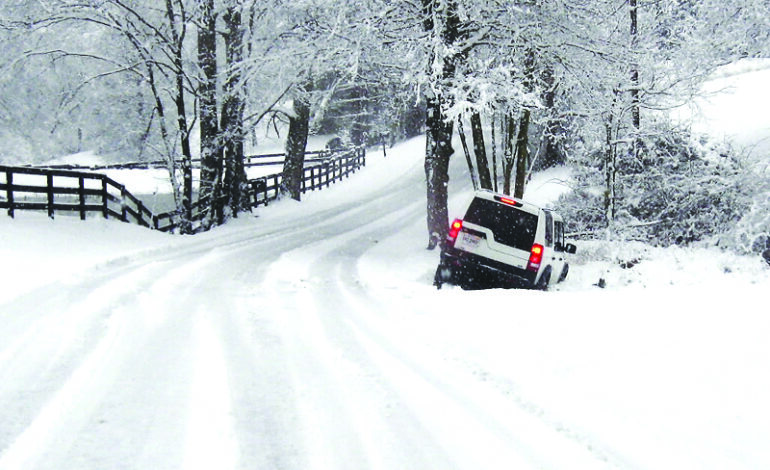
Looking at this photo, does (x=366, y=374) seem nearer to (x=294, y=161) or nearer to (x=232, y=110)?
(x=232, y=110)

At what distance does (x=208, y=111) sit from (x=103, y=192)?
4286 millimetres

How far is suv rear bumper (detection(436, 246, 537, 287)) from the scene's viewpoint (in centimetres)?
1141

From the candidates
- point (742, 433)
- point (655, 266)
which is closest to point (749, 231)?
point (655, 266)

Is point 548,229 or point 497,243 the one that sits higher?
point 548,229

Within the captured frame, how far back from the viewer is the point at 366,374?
5879 millimetres

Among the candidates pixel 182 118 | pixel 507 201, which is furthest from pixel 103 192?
pixel 507 201

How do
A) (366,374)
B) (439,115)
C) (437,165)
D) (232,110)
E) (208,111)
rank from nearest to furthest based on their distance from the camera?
1. (366,374)
2. (439,115)
3. (437,165)
4. (208,111)
5. (232,110)

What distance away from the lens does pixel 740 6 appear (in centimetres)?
2198

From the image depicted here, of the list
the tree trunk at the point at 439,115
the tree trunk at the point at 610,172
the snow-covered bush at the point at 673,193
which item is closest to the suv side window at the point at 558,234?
the tree trunk at the point at 439,115

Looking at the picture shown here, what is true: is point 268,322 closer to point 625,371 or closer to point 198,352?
point 198,352

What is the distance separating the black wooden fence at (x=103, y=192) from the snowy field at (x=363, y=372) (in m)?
3.13

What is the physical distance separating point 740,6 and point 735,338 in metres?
19.6

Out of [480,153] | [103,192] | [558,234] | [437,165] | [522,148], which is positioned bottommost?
[558,234]

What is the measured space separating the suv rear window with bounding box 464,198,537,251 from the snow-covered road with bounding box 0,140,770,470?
1697 millimetres
